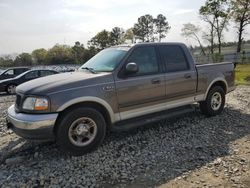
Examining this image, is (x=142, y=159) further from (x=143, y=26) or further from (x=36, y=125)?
(x=143, y=26)

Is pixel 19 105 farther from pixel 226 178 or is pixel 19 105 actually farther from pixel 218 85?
pixel 218 85

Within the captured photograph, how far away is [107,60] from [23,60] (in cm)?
4778

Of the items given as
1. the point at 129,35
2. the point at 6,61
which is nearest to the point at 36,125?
the point at 6,61

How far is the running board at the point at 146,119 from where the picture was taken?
4.87 meters

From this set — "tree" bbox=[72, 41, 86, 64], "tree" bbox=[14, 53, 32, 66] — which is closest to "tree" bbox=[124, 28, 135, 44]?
"tree" bbox=[72, 41, 86, 64]

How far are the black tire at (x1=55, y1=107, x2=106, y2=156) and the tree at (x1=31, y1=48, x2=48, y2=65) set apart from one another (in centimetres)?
4864

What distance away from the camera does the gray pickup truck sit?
421cm

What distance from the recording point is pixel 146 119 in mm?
5254

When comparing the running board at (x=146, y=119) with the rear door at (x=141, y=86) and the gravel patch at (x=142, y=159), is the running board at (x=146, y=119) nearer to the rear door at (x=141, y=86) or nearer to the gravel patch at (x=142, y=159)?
the rear door at (x=141, y=86)

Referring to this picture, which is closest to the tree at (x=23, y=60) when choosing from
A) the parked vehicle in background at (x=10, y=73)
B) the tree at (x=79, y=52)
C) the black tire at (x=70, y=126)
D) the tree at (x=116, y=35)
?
the tree at (x=79, y=52)

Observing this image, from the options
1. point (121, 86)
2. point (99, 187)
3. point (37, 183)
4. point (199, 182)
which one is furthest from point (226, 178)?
point (37, 183)

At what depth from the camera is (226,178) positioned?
12.1ft

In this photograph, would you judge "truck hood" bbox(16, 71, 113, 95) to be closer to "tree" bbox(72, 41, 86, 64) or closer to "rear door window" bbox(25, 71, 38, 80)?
"rear door window" bbox(25, 71, 38, 80)

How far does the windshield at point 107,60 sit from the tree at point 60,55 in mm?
45032
